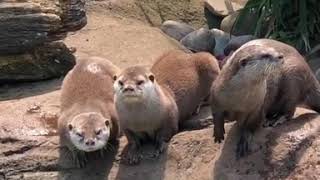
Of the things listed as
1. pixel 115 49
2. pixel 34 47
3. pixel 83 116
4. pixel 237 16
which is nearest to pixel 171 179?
pixel 83 116

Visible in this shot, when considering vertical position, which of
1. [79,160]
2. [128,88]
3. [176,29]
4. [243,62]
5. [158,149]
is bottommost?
[176,29]

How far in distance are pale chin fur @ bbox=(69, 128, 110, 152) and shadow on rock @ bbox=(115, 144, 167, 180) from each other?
180 millimetres

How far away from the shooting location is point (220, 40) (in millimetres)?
7383

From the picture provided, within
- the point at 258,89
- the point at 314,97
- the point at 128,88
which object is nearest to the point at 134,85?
the point at 128,88

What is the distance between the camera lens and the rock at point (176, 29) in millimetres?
7662

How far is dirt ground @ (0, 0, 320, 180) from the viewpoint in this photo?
450 cm

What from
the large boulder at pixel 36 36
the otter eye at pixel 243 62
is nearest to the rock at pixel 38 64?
the large boulder at pixel 36 36

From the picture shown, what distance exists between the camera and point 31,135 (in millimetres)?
5129

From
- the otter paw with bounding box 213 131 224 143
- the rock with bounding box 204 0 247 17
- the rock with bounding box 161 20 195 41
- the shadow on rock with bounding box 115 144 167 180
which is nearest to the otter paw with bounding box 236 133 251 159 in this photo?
the otter paw with bounding box 213 131 224 143

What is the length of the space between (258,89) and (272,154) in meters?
0.36

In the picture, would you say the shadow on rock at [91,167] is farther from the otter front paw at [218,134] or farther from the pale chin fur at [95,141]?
the otter front paw at [218,134]

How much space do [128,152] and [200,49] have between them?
8.65 ft

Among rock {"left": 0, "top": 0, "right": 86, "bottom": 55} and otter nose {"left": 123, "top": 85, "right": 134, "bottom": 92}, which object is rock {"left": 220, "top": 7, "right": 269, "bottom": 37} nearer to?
rock {"left": 0, "top": 0, "right": 86, "bottom": 55}

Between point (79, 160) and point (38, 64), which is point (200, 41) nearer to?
point (38, 64)
